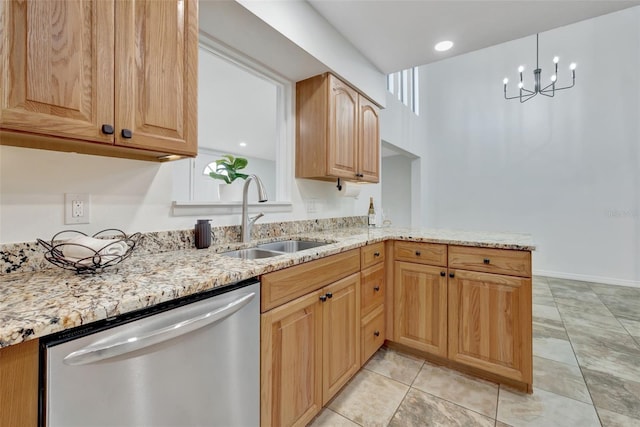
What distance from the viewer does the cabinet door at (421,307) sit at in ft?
6.30

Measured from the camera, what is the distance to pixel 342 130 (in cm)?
216

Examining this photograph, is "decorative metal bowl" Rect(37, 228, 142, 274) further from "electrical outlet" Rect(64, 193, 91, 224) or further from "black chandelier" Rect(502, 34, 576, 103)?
"black chandelier" Rect(502, 34, 576, 103)

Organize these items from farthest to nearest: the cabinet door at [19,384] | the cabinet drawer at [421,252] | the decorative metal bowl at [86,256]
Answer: the cabinet drawer at [421,252]
the decorative metal bowl at [86,256]
the cabinet door at [19,384]

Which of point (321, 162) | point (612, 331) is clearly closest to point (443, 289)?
point (321, 162)

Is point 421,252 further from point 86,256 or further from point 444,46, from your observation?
point 86,256

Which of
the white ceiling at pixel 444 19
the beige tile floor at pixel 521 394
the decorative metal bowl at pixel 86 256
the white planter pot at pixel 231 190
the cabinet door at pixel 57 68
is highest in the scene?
the white ceiling at pixel 444 19

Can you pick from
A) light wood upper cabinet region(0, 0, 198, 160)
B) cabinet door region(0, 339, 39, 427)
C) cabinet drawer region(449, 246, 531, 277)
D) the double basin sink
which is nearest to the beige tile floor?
cabinet drawer region(449, 246, 531, 277)

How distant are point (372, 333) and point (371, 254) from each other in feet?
1.80

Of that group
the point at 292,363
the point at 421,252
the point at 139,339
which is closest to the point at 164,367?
the point at 139,339

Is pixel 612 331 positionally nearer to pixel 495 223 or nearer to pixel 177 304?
pixel 495 223

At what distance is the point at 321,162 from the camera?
81.2 inches

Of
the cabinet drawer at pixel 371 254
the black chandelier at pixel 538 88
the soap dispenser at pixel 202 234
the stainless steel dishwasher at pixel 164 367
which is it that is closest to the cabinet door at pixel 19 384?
the stainless steel dishwasher at pixel 164 367

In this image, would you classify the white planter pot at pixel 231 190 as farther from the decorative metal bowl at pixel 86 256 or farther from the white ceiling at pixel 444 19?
the white ceiling at pixel 444 19

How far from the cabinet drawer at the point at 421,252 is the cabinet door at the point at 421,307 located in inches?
1.4
